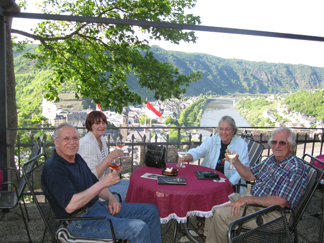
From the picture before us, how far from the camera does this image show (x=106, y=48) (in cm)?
884

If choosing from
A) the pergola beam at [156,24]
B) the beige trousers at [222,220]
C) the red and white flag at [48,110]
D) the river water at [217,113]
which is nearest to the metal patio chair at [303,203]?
the beige trousers at [222,220]

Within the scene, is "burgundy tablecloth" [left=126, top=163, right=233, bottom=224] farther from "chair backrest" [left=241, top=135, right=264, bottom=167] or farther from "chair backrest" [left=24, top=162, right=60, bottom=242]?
"chair backrest" [left=241, top=135, right=264, bottom=167]

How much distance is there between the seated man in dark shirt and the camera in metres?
1.59

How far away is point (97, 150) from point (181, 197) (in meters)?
0.99

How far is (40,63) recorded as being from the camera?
28.5 ft

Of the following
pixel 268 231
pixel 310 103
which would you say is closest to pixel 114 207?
pixel 268 231

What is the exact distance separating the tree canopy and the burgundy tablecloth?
6.72 metres

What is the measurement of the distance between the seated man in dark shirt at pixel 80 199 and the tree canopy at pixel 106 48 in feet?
22.2

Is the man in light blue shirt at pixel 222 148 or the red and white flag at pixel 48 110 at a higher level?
the man in light blue shirt at pixel 222 148

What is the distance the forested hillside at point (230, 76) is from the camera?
29283 millimetres

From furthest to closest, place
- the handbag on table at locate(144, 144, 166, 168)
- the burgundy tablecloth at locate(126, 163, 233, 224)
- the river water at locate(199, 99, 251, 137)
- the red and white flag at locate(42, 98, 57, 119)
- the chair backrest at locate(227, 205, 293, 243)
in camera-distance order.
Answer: the river water at locate(199, 99, 251, 137), the red and white flag at locate(42, 98, 57, 119), the handbag on table at locate(144, 144, 166, 168), the burgundy tablecloth at locate(126, 163, 233, 224), the chair backrest at locate(227, 205, 293, 243)

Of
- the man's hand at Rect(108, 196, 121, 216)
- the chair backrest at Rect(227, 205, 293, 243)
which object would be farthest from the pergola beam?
the chair backrest at Rect(227, 205, 293, 243)

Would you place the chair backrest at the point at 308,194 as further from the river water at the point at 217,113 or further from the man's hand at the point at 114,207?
the river water at the point at 217,113

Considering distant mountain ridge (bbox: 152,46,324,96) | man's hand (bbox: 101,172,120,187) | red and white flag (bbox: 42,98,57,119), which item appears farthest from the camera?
distant mountain ridge (bbox: 152,46,324,96)
